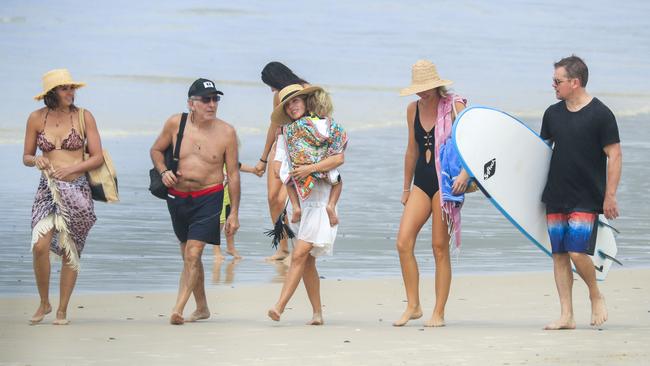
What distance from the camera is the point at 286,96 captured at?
8.52m

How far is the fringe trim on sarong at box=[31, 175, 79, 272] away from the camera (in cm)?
837

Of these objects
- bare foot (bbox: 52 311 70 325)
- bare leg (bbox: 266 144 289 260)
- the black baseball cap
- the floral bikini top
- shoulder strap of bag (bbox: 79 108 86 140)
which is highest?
the black baseball cap

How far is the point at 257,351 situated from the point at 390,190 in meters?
8.34

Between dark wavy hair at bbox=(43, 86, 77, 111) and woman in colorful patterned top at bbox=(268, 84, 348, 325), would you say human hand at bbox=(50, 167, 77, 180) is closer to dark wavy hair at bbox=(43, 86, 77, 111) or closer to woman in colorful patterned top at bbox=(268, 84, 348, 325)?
dark wavy hair at bbox=(43, 86, 77, 111)

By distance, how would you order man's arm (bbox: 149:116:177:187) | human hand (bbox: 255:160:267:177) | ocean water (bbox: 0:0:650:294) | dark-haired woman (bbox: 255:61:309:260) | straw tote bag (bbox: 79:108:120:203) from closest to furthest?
man's arm (bbox: 149:116:177:187)
straw tote bag (bbox: 79:108:120:203)
dark-haired woman (bbox: 255:61:309:260)
human hand (bbox: 255:160:267:177)
ocean water (bbox: 0:0:650:294)

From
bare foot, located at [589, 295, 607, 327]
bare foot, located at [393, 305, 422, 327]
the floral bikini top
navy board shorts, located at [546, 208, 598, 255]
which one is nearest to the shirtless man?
the floral bikini top

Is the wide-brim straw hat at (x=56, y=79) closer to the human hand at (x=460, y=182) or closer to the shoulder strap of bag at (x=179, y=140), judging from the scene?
the shoulder strap of bag at (x=179, y=140)

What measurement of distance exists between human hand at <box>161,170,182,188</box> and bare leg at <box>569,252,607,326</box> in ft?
7.62

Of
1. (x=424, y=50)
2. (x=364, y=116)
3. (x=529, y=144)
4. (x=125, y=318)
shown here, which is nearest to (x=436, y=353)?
(x=529, y=144)

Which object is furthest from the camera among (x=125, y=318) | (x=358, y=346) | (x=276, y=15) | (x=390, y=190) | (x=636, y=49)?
(x=276, y=15)

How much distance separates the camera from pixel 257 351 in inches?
276

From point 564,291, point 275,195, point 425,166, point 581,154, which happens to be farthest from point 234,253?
point 581,154

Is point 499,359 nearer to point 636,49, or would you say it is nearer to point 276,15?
point 636,49

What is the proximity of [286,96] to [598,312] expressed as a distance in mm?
2218
